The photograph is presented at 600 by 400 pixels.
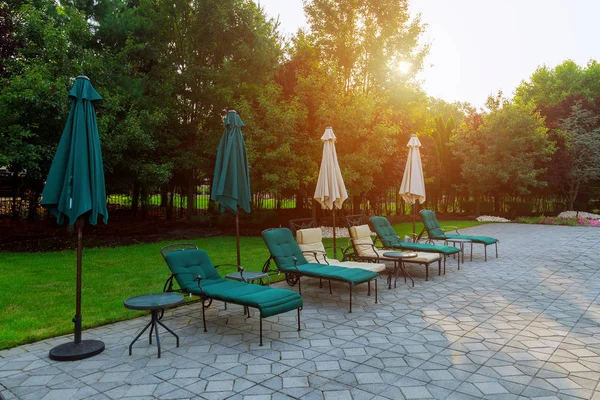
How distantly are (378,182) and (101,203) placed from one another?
15969mm

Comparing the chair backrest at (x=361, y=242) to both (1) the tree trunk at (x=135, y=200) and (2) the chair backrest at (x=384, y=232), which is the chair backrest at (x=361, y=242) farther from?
(1) the tree trunk at (x=135, y=200)

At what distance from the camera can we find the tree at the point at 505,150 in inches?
873

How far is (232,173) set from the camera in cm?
659

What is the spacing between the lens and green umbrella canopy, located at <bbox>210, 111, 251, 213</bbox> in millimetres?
6551

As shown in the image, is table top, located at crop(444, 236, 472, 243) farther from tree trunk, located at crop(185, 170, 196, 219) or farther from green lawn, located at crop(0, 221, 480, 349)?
tree trunk, located at crop(185, 170, 196, 219)

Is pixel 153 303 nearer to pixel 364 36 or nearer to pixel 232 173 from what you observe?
pixel 232 173

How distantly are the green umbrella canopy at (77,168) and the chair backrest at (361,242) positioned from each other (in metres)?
5.35

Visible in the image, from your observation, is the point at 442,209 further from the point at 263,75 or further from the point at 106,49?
the point at 106,49

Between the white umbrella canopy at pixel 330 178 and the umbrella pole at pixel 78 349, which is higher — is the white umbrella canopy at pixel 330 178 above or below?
above

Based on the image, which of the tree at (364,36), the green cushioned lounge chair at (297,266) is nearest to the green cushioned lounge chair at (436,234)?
the green cushioned lounge chair at (297,266)

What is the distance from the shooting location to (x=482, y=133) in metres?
23.6

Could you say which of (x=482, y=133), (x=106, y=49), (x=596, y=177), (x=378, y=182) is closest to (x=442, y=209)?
(x=482, y=133)

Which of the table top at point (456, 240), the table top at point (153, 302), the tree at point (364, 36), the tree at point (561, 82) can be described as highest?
the tree at point (561, 82)

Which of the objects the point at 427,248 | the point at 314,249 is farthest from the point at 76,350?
the point at 427,248
